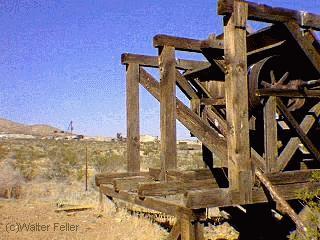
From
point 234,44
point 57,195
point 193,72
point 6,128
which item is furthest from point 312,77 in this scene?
point 6,128

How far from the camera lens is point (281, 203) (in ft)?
13.8

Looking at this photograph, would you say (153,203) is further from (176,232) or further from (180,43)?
(180,43)

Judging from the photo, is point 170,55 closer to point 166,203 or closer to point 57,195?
point 166,203

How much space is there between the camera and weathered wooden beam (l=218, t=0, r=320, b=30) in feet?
14.0

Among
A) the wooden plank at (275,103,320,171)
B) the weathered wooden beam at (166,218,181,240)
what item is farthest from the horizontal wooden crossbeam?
the wooden plank at (275,103,320,171)

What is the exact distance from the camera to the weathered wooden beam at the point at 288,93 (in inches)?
201

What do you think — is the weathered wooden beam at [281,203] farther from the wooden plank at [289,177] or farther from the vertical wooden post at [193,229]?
the vertical wooden post at [193,229]

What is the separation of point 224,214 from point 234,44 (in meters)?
4.31

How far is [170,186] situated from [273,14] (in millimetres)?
2588

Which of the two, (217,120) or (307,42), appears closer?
(307,42)

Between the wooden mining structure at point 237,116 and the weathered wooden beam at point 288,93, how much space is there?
1 centimetres

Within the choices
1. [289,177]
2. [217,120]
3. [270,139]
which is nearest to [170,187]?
[270,139]

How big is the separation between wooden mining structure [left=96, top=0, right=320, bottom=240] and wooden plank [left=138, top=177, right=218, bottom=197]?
1 cm

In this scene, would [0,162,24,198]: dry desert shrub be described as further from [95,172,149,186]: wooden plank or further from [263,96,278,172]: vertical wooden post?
[263,96,278,172]: vertical wooden post
